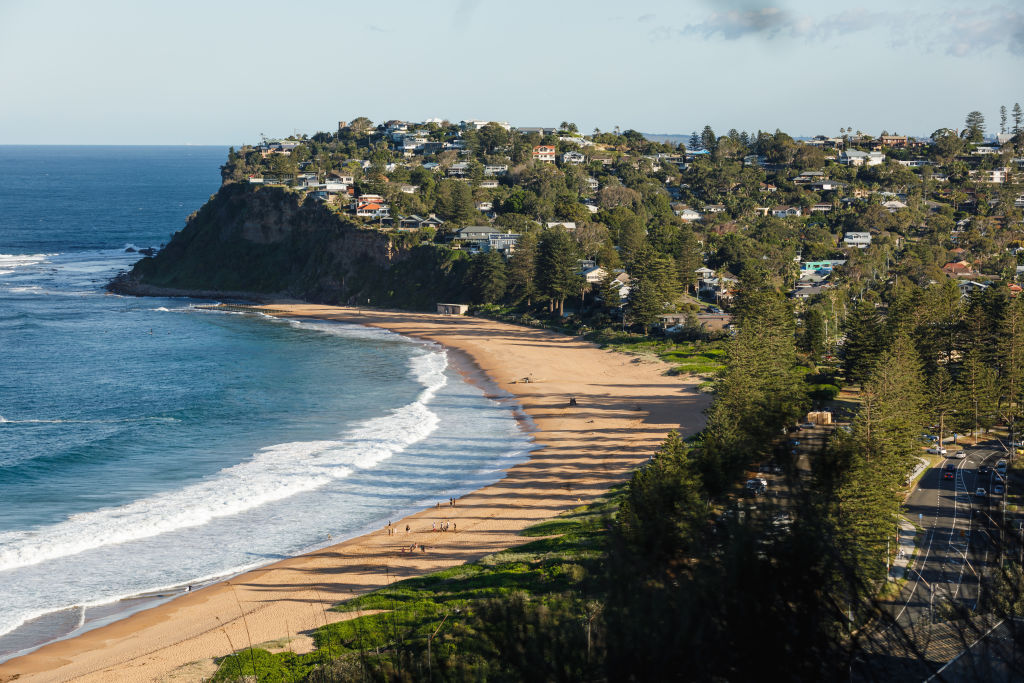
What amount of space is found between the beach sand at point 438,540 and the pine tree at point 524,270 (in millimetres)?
18465

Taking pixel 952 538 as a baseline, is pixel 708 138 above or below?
above

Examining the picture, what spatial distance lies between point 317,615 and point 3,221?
503ft

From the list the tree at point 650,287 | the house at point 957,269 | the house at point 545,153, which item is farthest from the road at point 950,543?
the house at point 545,153

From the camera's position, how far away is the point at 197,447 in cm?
3878

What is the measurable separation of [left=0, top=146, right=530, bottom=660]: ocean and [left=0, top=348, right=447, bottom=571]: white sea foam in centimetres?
9

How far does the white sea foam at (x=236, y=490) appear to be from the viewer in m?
27.7

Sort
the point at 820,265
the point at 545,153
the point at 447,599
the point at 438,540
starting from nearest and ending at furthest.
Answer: the point at 447,599
the point at 438,540
the point at 820,265
the point at 545,153

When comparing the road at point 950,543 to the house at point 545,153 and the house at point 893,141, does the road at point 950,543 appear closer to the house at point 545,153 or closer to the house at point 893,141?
the house at point 545,153

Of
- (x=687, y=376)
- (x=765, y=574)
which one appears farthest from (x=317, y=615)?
(x=687, y=376)

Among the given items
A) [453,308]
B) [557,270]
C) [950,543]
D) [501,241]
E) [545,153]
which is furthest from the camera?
[545,153]

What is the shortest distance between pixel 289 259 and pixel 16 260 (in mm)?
44014

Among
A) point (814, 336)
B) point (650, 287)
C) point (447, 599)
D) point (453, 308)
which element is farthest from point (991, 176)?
point (447, 599)

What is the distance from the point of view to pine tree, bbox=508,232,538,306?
243 ft

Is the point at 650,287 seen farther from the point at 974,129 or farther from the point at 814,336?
the point at 974,129
